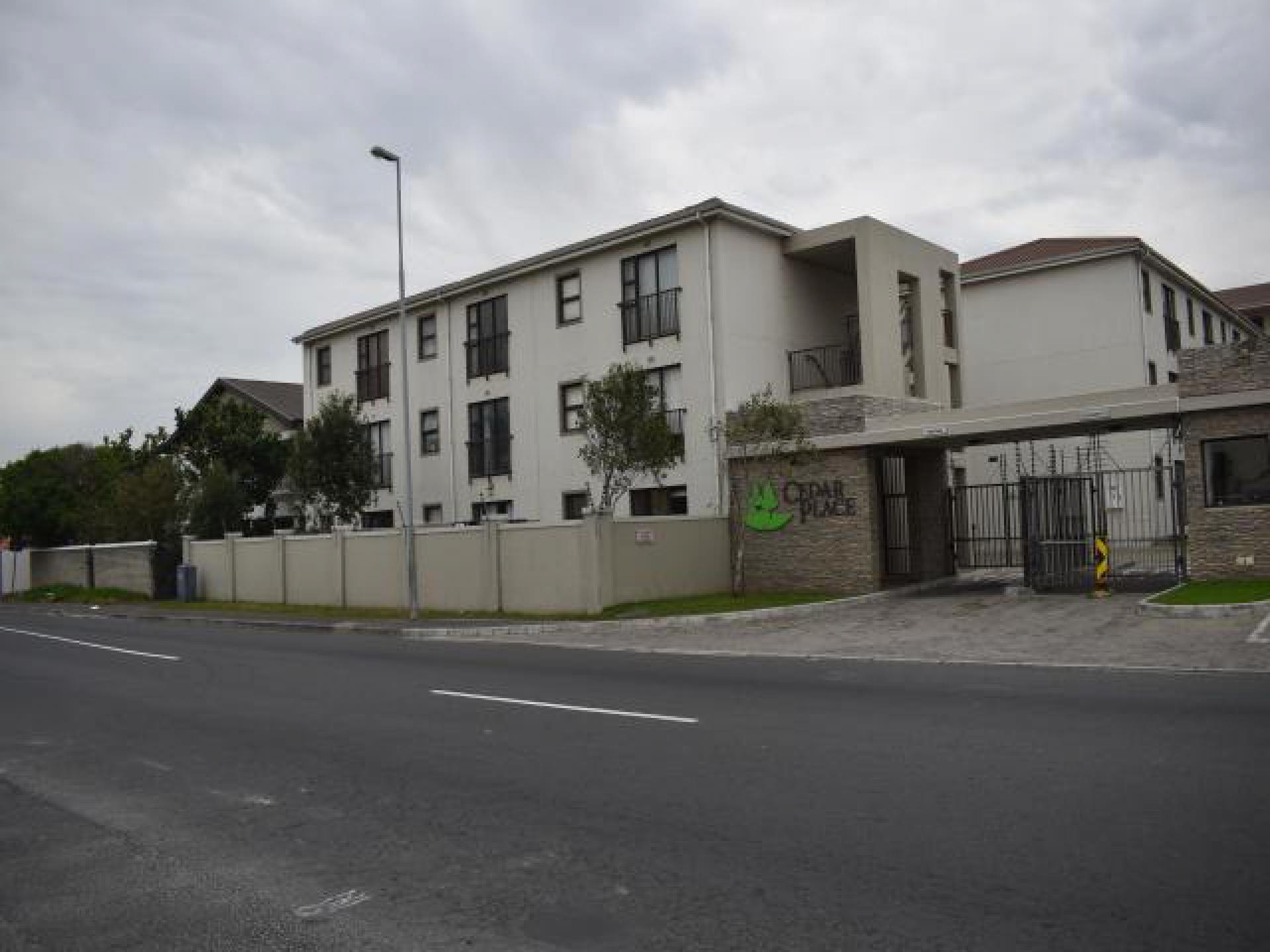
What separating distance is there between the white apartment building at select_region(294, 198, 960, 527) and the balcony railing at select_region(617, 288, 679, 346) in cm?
4

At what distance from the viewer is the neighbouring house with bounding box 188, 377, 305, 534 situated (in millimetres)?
37812

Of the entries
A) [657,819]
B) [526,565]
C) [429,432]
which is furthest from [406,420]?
[657,819]

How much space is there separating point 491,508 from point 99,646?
1303 cm

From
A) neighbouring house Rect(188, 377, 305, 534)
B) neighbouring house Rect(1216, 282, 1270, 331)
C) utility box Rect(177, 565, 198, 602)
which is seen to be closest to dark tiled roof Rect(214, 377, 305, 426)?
neighbouring house Rect(188, 377, 305, 534)

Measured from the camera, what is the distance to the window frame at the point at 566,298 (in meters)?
28.3

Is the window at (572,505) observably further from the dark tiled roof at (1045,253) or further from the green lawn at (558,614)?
the dark tiled roof at (1045,253)

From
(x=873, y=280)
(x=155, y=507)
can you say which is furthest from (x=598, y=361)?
(x=155, y=507)

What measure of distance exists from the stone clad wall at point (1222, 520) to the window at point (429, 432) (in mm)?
20622

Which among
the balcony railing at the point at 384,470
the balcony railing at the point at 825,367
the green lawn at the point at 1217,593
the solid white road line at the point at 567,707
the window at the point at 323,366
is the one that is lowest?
the solid white road line at the point at 567,707

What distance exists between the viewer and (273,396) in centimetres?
4516

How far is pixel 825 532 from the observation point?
23.1 m

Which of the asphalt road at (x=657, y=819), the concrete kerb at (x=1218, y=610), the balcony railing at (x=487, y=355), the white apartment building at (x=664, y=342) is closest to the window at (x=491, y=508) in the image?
the white apartment building at (x=664, y=342)

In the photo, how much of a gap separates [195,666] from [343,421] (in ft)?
56.5

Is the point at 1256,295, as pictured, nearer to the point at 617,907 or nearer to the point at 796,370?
the point at 796,370
